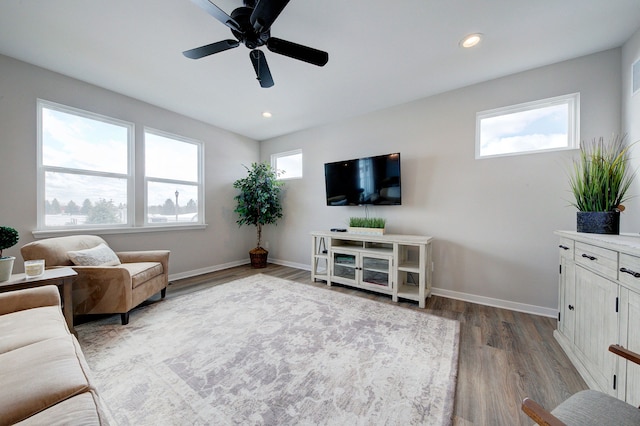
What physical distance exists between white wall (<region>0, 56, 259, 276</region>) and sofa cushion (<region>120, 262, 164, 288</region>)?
0.80 metres

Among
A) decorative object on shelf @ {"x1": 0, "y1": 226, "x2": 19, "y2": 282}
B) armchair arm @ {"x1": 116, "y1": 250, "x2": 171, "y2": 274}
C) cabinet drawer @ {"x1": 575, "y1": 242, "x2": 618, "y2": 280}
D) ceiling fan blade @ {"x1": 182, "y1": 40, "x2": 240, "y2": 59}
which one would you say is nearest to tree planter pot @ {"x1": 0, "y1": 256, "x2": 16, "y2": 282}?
decorative object on shelf @ {"x1": 0, "y1": 226, "x2": 19, "y2": 282}

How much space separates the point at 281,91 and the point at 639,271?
3.32m

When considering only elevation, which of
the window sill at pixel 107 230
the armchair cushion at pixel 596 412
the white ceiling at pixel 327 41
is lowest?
the armchair cushion at pixel 596 412

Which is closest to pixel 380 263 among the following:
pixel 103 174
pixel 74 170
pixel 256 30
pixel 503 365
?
pixel 503 365

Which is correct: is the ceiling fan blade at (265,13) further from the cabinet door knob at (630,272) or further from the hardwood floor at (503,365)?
the hardwood floor at (503,365)

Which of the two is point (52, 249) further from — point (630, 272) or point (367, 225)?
point (630, 272)

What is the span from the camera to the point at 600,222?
164 centimetres

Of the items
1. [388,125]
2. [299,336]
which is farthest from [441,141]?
[299,336]

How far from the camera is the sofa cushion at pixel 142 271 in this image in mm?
2307

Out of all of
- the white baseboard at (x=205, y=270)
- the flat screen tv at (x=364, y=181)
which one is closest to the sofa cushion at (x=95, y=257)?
the white baseboard at (x=205, y=270)

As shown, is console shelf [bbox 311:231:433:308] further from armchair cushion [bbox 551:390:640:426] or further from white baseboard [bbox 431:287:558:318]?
armchair cushion [bbox 551:390:640:426]

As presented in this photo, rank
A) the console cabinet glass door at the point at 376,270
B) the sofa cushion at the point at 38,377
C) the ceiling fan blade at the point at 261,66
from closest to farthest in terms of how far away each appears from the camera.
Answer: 1. the sofa cushion at the point at 38,377
2. the ceiling fan blade at the point at 261,66
3. the console cabinet glass door at the point at 376,270

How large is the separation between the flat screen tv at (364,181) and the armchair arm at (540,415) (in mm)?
2588

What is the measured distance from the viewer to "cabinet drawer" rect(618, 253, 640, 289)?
112cm
